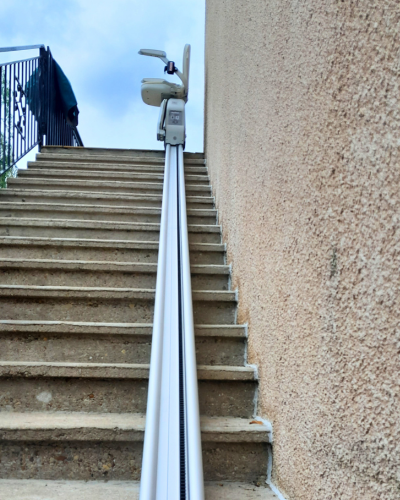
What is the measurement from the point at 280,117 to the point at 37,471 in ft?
4.15

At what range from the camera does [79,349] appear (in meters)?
1.86

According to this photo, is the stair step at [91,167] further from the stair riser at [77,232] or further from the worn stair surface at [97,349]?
the stair riser at [77,232]

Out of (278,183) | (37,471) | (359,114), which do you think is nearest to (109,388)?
(37,471)

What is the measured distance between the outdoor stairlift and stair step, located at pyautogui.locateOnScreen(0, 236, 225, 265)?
0.85ft

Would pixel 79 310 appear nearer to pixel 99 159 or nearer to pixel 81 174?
pixel 81 174

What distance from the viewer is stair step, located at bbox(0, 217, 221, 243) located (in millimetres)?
2725

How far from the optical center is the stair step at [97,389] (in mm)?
1649

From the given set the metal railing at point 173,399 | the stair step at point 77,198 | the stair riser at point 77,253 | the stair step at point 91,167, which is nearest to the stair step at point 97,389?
the metal railing at point 173,399

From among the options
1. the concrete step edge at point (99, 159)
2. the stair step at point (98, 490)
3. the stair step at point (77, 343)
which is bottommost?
the stair step at point (98, 490)

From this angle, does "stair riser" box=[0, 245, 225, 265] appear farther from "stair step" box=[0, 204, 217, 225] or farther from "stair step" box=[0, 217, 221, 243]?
"stair step" box=[0, 204, 217, 225]

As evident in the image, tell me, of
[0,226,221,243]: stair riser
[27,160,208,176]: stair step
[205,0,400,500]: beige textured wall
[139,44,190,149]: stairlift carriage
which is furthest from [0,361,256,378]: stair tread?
[139,44,190,149]: stairlift carriage

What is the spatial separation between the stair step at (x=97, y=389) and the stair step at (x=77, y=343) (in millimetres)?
189

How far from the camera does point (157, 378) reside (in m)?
1.28

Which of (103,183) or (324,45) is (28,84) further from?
(324,45)
